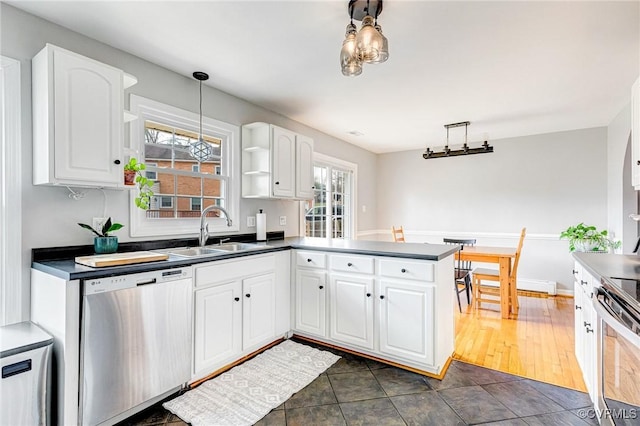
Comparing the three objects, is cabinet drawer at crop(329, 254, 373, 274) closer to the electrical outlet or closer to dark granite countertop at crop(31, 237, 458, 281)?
dark granite countertop at crop(31, 237, 458, 281)

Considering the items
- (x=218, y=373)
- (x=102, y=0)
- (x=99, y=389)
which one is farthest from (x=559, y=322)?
(x=102, y=0)

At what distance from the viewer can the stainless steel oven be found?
1.20 m

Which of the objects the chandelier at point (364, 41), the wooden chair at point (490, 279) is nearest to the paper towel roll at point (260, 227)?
the chandelier at point (364, 41)

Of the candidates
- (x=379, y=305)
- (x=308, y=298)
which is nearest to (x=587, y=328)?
(x=379, y=305)

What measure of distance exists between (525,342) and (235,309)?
265 cm

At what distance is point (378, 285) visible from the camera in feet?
8.12

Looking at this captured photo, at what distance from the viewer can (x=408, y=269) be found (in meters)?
2.34

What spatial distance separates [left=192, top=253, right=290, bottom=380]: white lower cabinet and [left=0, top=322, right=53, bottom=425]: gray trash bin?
2.56 feet

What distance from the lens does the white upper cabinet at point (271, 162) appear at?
10.4 ft

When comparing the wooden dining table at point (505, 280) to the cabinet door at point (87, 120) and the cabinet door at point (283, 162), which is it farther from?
the cabinet door at point (87, 120)

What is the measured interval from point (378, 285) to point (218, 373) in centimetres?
136

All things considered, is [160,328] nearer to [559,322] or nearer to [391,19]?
[391,19]

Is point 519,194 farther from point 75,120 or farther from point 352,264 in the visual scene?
point 75,120

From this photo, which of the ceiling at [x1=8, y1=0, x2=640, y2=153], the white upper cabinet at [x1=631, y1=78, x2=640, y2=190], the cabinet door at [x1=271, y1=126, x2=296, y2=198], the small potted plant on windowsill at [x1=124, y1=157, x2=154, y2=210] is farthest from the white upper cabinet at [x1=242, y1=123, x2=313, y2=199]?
the white upper cabinet at [x1=631, y1=78, x2=640, y2=190]
